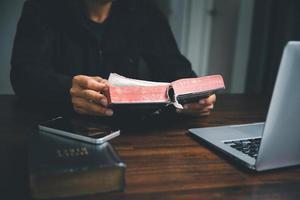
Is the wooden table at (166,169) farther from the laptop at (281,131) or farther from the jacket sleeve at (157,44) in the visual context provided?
the jacket sleeve at (157,44)

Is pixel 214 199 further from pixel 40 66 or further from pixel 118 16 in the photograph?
pixel 118 16

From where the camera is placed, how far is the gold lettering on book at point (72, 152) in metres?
0.64

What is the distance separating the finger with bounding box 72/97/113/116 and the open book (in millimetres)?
101

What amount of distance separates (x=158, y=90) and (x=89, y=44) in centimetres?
76

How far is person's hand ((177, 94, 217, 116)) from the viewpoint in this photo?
3.43 ft

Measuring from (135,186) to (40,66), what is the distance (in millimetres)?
743

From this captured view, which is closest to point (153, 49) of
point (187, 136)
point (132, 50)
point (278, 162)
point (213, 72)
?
point (132, 50)

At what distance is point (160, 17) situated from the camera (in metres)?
1.71

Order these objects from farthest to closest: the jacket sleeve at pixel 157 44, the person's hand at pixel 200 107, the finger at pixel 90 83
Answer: the jacket sleeve at pixel 157 44, the person's hand at pixel 200 107, the finger at pixel 90 83

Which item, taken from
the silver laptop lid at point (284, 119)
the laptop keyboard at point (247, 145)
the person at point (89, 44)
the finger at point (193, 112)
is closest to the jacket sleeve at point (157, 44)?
the person at point (89, 44)

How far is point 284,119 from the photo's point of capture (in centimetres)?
66

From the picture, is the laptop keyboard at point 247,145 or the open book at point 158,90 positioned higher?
the open book at point 158,90

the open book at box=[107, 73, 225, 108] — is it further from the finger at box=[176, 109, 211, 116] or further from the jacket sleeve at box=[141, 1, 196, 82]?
the jacket sleeve at box=[141, 1, 196, 82]

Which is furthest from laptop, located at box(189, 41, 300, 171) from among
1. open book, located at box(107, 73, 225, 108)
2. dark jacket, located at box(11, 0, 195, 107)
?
dark jacket, located at box(11, 0, 195, 107)
